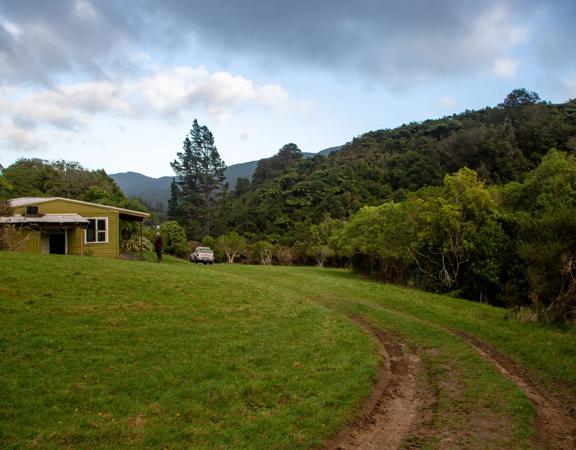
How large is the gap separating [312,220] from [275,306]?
155 ft

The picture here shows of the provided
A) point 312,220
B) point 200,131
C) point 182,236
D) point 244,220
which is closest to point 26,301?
point 182,236

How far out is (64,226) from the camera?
22844 mm

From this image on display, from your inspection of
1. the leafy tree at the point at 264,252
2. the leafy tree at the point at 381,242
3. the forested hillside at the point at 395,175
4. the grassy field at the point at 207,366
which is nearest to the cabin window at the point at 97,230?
the grassy field at the point at 207,366

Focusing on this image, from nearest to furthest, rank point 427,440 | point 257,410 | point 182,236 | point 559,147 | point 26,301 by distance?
point 427,440, point 257,410, point 26,301, point 182,236, point 559,147

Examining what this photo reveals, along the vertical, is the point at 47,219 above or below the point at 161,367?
above

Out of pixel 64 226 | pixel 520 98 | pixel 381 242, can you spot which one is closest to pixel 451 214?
pixel 381 242

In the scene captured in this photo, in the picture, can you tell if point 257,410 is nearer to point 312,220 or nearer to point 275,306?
point 275,306

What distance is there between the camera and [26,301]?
9.88 meters

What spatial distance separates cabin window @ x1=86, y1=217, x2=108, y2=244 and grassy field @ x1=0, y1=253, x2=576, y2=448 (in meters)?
11.1

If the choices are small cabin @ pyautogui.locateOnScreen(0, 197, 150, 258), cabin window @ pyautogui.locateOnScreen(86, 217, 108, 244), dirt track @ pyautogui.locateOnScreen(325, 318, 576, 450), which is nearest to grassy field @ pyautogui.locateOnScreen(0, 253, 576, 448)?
dirt track @ pyautogui.locateOnScreen(325, 318, 576, 450)

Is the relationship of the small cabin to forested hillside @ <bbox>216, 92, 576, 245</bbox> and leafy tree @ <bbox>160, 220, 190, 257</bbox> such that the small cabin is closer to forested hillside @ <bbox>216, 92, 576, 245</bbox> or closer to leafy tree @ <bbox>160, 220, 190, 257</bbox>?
leafy tree @ <bbox>160, 220, 190, 257</bbox>

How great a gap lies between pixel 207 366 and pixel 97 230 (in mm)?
20450

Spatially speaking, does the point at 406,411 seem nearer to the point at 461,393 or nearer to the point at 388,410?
the point at 388,410

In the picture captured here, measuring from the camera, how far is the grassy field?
5.47 meters
